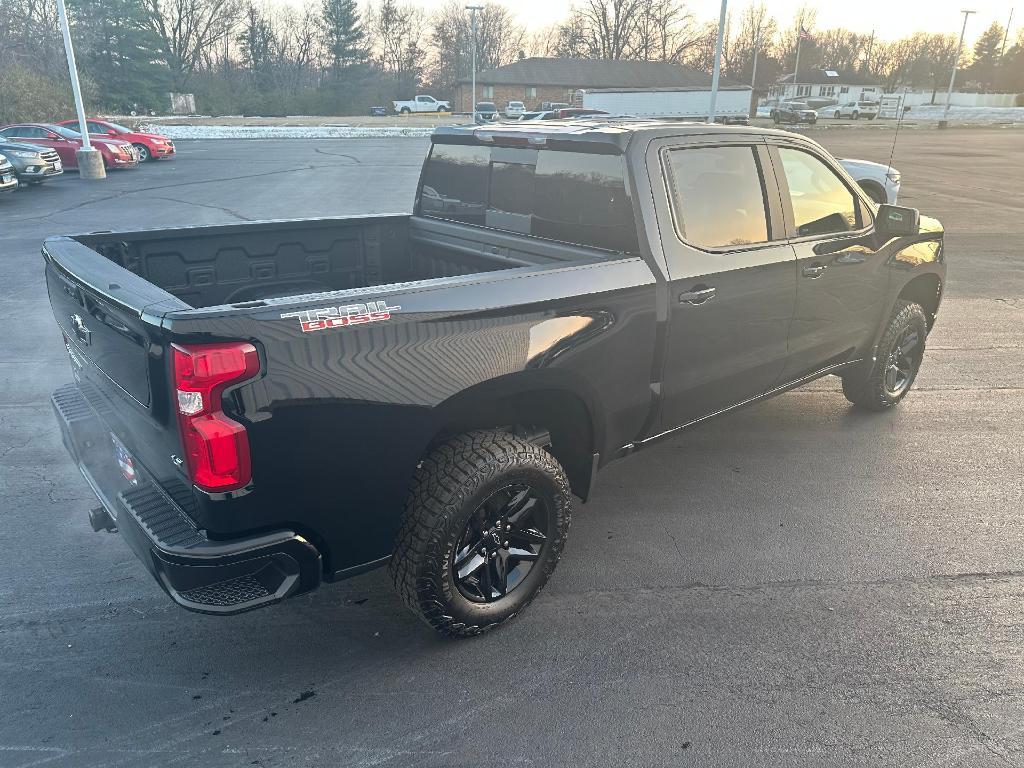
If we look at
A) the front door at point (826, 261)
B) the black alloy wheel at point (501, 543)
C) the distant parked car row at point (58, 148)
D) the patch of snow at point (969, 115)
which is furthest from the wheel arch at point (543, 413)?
the patch of snow at point (969, 115)

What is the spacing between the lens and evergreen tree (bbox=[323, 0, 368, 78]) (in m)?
75.6

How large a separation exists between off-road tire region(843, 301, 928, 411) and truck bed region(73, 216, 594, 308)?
272 cm

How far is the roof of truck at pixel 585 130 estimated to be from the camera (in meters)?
3.48

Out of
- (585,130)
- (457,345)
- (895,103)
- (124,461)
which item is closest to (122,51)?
(895,103)

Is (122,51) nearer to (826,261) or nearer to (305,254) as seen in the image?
(305,254)

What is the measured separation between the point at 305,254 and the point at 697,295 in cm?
223

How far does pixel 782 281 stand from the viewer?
399cm

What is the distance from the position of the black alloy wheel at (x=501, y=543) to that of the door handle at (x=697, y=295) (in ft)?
3.78

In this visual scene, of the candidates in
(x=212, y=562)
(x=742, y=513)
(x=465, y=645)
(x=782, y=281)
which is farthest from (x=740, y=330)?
(x=212, y=562)

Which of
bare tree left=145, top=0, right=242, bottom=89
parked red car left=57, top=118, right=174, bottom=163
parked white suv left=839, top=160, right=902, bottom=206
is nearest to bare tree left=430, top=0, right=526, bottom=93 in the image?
bare tree left=145, top=0, right=242, bottom=89

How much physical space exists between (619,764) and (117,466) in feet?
7.30

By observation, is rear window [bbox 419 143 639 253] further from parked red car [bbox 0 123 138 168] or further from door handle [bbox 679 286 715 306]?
parked red car [bbox 0 123 138 168]

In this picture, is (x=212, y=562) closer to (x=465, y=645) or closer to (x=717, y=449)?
(x=465, y=645)

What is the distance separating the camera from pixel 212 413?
2309mm
